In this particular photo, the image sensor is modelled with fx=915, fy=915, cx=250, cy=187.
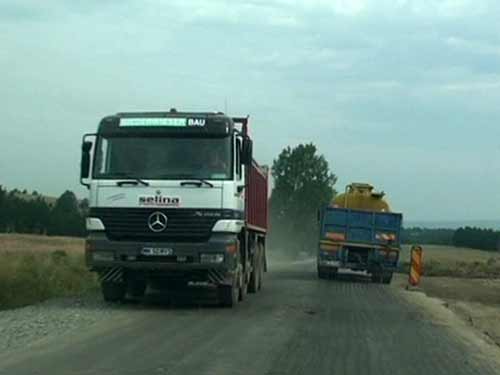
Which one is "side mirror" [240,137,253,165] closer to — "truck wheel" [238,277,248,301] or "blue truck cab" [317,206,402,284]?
"truck wheel" [238,277,248,301]

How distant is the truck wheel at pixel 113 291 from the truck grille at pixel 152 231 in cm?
138

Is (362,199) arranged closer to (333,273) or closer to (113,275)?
(333,273)

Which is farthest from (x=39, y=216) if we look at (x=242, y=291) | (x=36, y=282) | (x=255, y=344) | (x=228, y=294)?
(x=255, y=344)

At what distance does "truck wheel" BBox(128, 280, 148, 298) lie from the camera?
63.6 feet

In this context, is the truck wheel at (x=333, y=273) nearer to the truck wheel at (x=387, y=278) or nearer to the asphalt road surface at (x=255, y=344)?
the truck wheel at (x=387, y=278)

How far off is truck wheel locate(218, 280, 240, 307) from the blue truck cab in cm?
1455

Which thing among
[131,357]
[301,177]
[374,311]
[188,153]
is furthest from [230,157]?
[301,177]

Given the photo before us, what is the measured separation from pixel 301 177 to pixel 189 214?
304 ft

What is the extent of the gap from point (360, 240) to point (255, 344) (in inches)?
799

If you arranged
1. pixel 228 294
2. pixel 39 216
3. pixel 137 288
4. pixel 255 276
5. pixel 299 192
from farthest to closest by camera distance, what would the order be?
pixel 299 192
pixel 39 216
pixel 255 276
pixel 137 288
pixel 228 294

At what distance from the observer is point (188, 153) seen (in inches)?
696

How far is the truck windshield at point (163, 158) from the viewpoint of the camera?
17.6m

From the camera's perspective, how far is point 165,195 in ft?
57.0

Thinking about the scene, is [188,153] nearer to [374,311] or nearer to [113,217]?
[113,217]
